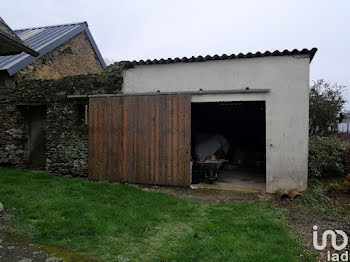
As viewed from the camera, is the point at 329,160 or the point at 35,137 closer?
the point at 329,160

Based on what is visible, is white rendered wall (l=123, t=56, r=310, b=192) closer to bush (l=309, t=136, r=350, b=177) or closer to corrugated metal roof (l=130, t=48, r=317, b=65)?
corrugated metal roof (l=130, t=48, r=317, b=65)

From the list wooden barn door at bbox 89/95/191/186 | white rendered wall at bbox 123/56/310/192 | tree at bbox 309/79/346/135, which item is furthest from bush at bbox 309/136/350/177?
tree at bbox 309/79/346/135

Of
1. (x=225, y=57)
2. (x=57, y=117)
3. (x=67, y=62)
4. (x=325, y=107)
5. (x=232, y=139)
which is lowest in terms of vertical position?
(x=232, y=139)

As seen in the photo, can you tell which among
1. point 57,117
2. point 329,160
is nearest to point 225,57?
point 329,160

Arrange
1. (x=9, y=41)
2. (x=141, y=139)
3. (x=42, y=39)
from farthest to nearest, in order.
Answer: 1. (x=42, y=39)
2. (x=141, y=139)
3. (x=9, y=41)

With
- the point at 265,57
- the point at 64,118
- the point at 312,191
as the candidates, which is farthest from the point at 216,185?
the point at 64,118

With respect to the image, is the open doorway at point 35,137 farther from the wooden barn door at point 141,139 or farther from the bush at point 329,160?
the bush at point 329,160

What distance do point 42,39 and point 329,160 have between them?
39.5 feet

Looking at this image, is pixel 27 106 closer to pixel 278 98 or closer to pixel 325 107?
pixel 278 98

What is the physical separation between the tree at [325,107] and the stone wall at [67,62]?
37.4 feet

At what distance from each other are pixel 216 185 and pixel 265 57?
12.1ft

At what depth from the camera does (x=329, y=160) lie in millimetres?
6484

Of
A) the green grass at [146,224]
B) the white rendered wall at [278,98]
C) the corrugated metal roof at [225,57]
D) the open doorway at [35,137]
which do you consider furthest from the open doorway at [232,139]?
the open doorway at [35,137]

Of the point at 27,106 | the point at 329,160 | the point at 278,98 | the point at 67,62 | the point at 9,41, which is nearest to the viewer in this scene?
the point at 9,41
